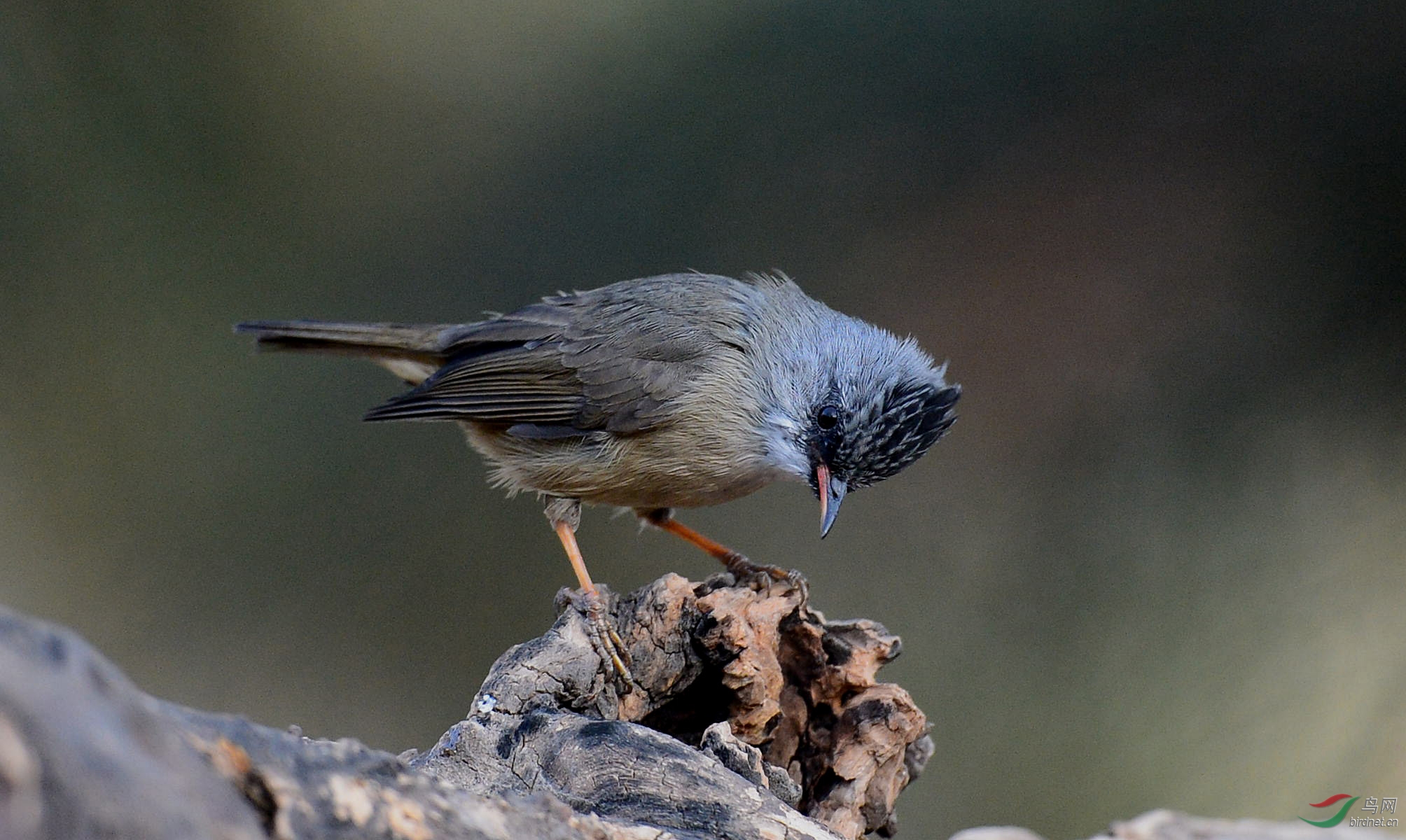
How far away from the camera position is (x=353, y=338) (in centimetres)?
361

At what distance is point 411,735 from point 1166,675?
3.27 metres

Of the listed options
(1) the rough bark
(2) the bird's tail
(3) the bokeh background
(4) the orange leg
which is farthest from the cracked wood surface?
(3) the bokeh background

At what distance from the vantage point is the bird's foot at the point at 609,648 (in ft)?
8.64

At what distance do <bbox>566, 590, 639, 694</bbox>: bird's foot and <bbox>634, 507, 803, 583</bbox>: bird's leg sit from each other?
1.94 feet

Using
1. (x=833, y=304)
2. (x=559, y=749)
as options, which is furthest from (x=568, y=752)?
(x=833, y=304)

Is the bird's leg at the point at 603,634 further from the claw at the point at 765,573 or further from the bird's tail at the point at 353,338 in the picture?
the bird's tail at the point at 353,338

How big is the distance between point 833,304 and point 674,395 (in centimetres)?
171

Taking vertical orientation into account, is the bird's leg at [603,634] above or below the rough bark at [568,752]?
above

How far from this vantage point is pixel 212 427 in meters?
4.74

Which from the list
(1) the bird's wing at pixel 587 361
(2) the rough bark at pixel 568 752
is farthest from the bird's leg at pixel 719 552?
(1) the bird's wing at pixel 587 361

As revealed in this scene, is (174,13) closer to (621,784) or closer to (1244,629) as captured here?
(621,784)

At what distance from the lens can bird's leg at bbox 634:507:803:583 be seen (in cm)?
317

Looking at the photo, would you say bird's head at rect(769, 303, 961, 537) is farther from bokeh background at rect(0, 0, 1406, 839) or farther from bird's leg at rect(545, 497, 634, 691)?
bokeh background at rect(0, 0, 1406, 839)

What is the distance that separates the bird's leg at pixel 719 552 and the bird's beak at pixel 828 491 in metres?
0.23
